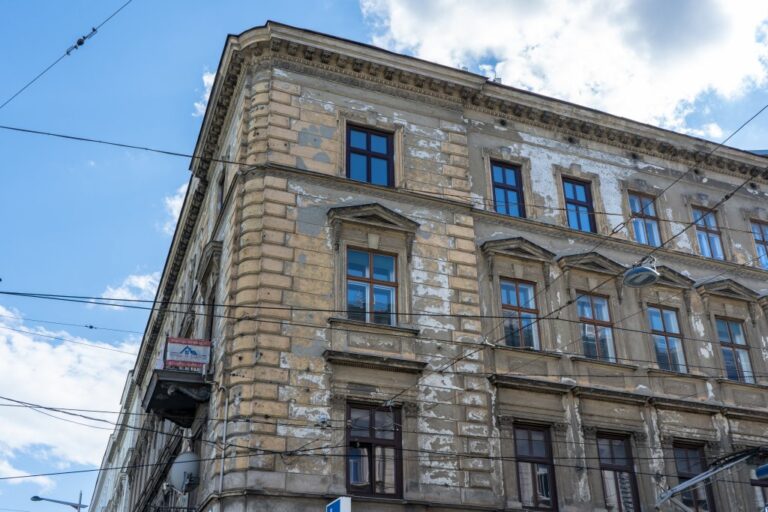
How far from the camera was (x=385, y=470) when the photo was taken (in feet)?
59.1

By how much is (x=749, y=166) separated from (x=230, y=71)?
1684cm

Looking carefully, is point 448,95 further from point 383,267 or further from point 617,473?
point 617,473

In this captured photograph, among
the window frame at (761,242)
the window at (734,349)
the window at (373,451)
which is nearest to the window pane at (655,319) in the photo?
the window at (734,349)

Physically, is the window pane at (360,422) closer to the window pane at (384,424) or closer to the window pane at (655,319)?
the window pane at (384,424)

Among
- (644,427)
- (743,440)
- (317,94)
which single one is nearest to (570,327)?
(644,427)

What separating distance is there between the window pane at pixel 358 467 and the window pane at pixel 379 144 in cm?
811

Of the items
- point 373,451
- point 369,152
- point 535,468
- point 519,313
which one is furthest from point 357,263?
point 535,468

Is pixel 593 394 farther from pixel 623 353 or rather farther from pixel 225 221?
pixel 225 221

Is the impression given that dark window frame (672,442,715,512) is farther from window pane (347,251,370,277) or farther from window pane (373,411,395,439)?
window pane (347,251,370,277)

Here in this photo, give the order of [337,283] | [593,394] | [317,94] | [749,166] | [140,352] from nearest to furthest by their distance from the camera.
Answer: [337,283] < [593,394] < [317,94] < [749,166] < [140,352]

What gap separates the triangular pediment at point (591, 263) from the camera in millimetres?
22625

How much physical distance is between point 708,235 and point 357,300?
12.4 meters

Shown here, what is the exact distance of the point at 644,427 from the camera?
2111cm

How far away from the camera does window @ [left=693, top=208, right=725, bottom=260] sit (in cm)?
2569
